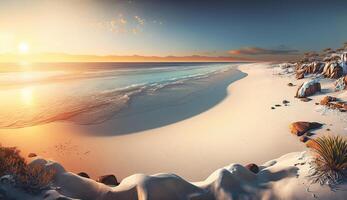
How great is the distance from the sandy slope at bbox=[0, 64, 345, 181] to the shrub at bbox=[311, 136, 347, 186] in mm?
3129

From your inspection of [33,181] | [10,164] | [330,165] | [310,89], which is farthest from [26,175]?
[310,89]

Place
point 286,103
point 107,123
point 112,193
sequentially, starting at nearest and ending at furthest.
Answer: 1. point 112,193
2. point 107,123
3. point 286,103

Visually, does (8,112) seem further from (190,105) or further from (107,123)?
(190,105)

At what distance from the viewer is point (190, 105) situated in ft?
66.0

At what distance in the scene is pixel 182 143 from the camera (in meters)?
11.7

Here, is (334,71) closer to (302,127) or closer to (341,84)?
(341,84)

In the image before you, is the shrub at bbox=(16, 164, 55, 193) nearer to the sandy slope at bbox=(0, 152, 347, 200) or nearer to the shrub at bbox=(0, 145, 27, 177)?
the sandy slope at bbox=(0, 152, 347, 200)

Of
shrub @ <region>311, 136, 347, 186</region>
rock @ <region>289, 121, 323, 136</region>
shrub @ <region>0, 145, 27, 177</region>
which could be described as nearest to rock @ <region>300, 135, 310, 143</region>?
rock @ <region>289, 121, 323, 136</region>

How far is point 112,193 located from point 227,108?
12.9 m

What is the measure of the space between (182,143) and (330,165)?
6532 millimetres

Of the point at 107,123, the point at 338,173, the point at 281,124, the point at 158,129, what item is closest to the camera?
the point at 338,173

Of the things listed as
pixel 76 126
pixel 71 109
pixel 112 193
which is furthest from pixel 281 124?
pixel 71 109

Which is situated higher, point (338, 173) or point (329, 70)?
point (329, 70)

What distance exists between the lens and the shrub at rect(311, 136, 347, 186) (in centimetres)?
612
